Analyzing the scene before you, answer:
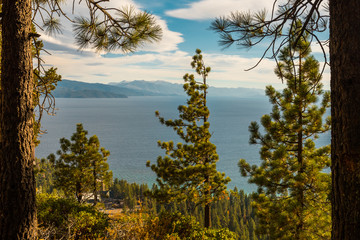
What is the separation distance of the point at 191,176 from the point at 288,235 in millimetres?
4116

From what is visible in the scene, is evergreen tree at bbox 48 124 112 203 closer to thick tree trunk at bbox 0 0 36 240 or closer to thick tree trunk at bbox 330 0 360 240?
thick tree trunk at bbox 0 0 36 240

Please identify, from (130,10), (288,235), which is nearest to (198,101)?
(288,235)

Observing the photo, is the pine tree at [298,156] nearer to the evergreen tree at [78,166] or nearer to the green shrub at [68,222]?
the green shrub at [68,222]

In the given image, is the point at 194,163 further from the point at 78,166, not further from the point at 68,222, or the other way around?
the point at 78,166

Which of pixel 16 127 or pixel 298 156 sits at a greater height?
pixel 16 127

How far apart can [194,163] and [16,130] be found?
29.3 ft

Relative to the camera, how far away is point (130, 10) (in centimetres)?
445

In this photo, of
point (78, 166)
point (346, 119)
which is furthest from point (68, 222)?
point (78, 166)

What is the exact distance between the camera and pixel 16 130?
319 centimetres

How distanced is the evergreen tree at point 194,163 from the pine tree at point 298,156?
7.72ft

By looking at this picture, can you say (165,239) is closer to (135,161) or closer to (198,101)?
(198,101)

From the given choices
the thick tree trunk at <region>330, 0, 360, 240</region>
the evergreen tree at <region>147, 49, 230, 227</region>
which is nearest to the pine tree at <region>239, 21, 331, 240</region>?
the evergreen tree at <region>147, 49, 230, 227</region>

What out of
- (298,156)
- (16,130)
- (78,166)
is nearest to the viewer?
(16,130)

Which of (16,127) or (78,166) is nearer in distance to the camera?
(16,127)
